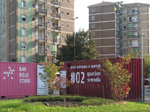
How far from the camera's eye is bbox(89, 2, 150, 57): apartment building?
2815 inches

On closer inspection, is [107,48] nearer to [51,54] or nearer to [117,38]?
[117,38]

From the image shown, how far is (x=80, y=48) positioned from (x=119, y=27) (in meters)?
36.2

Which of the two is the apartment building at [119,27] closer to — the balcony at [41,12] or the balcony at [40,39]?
the balcony at [40,39]

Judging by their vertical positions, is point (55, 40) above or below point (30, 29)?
below

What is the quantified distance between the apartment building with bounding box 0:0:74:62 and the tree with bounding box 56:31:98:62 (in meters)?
10.0

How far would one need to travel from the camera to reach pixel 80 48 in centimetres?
4488

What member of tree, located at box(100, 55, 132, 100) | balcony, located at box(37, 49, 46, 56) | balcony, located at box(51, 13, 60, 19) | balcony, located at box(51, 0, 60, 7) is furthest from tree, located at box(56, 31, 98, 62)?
tree, located at box(100, 55, 132, 100)

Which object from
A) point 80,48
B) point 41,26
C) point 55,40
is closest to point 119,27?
point 55,40

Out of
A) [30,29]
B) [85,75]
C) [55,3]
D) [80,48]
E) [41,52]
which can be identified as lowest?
[85,75]

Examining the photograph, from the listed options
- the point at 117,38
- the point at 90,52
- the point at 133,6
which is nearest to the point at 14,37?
the point at 90,52

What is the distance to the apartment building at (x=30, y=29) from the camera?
172 ft

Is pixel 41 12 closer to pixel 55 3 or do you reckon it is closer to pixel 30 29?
pixel 30 29

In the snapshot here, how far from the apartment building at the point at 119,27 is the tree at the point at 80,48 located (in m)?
25.2

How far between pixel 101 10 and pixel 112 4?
325 centimetres
